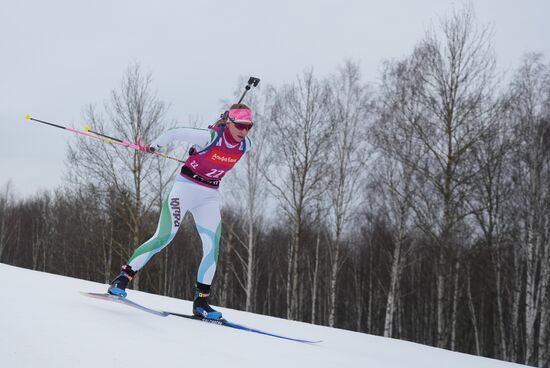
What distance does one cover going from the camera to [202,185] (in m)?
4.48

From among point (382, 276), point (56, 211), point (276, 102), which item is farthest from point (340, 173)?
point (56, 211)

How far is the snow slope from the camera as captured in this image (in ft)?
7.00

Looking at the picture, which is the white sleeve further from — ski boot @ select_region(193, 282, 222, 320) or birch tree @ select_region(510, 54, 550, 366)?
birch tree @ select_region(510, 54, 550, 366)

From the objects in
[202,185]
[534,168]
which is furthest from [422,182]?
[202,185]

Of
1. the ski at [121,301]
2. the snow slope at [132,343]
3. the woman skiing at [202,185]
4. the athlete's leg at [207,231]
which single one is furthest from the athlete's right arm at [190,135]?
the snow slope at [132,343]

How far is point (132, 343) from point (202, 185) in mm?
2183

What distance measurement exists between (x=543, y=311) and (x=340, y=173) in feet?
28.4

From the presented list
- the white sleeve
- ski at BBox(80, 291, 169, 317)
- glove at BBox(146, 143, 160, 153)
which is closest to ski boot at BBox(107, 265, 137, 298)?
ski at BBox(80, 291, 169, 317)

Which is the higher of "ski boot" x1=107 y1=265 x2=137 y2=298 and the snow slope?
"ski boot" x1=107 y1=265 x2=137 y2=298

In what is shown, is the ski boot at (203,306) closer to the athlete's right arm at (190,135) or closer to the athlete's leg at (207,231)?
the athlete's leg at (207,231)

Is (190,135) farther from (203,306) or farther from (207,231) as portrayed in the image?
(203,306)

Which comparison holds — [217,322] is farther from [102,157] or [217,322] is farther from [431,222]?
[102,157]

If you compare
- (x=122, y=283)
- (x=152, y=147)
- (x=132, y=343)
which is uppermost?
(x=152, y=147)

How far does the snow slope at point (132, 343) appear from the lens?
2133mm
